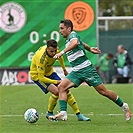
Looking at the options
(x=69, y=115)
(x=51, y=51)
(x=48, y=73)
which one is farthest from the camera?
(x=69, y=115)

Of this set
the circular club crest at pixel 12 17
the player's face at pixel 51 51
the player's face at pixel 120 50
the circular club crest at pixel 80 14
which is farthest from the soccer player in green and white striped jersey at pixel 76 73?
the player's face at pixel 120 50

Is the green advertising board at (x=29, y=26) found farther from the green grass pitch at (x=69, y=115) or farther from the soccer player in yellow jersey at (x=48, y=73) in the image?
the soccer player in yellow jersey at (x=48, y=73)

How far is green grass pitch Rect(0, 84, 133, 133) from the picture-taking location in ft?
37.4

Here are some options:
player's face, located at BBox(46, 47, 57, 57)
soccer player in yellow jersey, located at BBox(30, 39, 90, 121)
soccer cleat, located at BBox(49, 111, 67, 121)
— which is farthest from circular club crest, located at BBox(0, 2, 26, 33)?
soccer cleat, located at BBox(49, 111, 67, 121)

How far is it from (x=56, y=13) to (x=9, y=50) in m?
2.81

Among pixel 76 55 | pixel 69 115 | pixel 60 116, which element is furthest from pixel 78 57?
pixel 69 115

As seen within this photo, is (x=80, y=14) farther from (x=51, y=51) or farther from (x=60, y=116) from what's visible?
(x=60, y=116)

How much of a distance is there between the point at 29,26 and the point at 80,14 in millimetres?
2512

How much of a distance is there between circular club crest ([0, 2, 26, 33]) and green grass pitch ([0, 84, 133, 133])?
642cm

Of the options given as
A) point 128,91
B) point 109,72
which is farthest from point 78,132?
point 109,72

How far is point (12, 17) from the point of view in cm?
2850

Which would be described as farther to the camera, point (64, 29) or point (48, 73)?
point (48, 73)

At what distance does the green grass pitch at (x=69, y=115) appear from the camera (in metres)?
11.4

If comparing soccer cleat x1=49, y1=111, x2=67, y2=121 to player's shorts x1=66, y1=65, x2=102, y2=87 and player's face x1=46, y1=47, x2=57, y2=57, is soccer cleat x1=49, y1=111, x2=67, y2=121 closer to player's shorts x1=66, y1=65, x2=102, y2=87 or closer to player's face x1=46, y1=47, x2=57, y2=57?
player's shorts x1=66, y1=65, x2=102, y2=87
